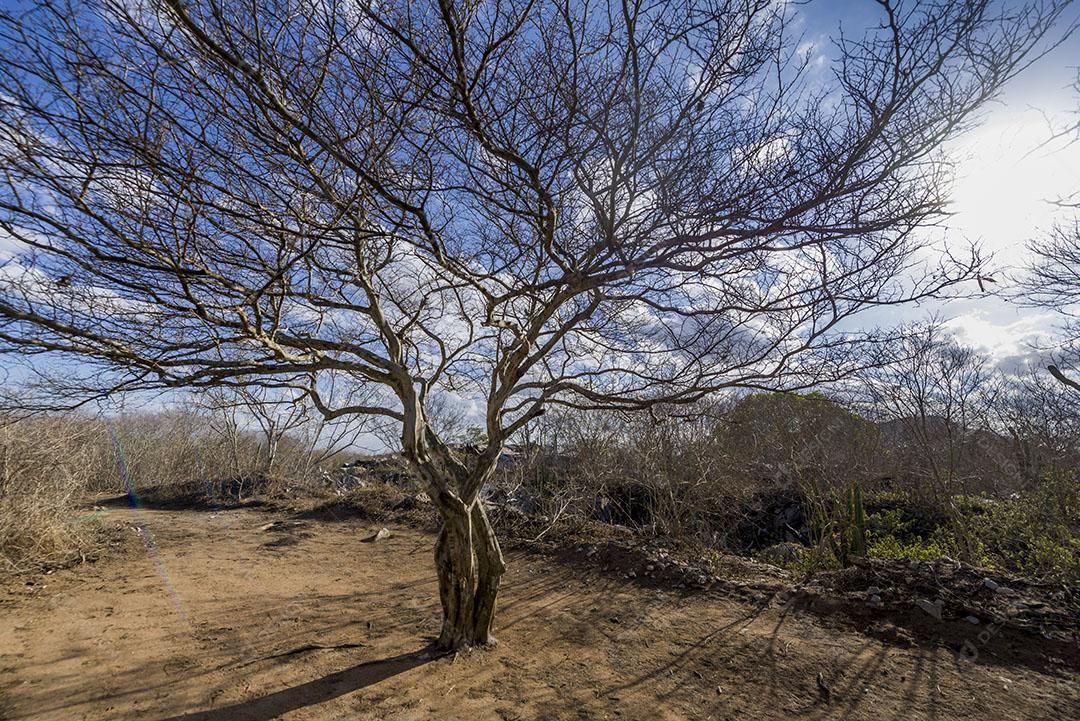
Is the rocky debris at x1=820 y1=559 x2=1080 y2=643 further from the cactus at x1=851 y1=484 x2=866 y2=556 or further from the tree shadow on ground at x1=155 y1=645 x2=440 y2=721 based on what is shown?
the tree shadow on ground at x1=155 y1=645 x2=440 y2=721

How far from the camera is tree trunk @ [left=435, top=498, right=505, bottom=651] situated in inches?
129

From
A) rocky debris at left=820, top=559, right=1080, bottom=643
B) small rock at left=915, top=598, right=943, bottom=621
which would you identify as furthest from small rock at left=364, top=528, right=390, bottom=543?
small rock at left=915, top=598, right=943, bottom=621

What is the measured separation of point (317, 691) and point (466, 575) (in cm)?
107

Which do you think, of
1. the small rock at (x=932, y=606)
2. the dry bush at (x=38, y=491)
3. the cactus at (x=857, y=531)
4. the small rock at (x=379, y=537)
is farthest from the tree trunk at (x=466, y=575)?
the cactus at (x=857, y=531)

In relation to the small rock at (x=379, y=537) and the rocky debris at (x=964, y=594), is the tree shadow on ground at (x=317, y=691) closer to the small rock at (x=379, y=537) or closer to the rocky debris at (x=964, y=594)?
the rocky debris at (x=964, y=594)

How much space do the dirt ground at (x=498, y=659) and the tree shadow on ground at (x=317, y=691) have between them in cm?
1

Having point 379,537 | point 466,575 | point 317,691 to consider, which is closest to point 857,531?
point 466,575

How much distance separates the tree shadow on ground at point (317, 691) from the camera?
271 centimetres

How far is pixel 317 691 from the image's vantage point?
2973mm

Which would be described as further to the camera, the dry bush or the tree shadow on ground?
the dry bush

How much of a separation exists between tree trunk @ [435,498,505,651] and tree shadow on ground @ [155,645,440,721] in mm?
252

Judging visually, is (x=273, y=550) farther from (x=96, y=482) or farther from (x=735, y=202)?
(x=96, y=482)

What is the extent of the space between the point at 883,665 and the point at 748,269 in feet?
9.18

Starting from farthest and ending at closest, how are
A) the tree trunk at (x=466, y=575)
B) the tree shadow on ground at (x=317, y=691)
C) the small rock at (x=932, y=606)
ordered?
the small rock at (x=932, y=606) < the tree trunk at (x=466, y=575) < the tree shadow on ground at (x=317, y=691)
